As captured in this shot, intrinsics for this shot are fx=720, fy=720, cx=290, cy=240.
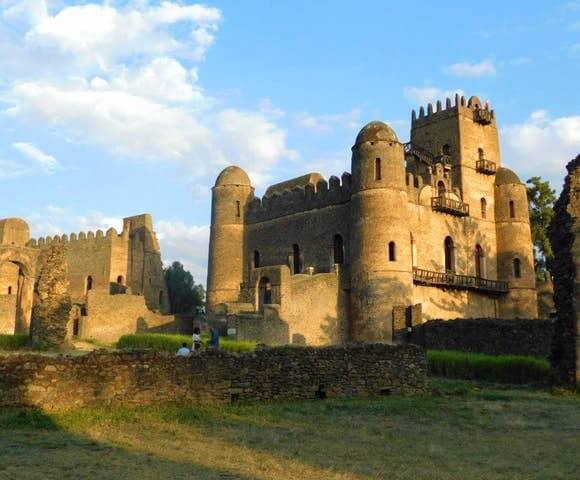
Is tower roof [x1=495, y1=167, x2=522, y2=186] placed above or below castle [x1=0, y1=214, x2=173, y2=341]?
→ above

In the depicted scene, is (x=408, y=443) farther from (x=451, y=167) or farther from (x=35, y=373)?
(x=451, y=167)

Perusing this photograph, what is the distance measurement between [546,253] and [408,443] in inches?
1411

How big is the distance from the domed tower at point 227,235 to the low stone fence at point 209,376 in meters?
24.2

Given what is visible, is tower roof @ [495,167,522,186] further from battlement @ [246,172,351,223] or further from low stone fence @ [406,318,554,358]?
low stone fence @ [406,318,554,358]

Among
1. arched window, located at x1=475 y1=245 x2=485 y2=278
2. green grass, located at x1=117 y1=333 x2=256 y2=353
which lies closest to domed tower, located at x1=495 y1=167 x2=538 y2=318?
arched window, located at x1=475 y1=245 x2=485 y2=278

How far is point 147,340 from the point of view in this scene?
1050 inches

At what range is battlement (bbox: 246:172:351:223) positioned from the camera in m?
35.4

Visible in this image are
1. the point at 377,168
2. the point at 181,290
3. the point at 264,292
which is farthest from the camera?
the point at 181,290

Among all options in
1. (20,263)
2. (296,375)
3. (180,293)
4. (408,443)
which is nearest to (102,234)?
(180,293)

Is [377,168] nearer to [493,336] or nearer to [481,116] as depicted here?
[481,116]

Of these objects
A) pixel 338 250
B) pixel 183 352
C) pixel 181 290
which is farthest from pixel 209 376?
A: pixel 181 290

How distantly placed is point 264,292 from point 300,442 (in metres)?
23.2

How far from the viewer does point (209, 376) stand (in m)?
12.5

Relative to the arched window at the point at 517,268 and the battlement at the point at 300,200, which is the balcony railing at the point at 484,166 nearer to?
the arched window at the point at 517,268
